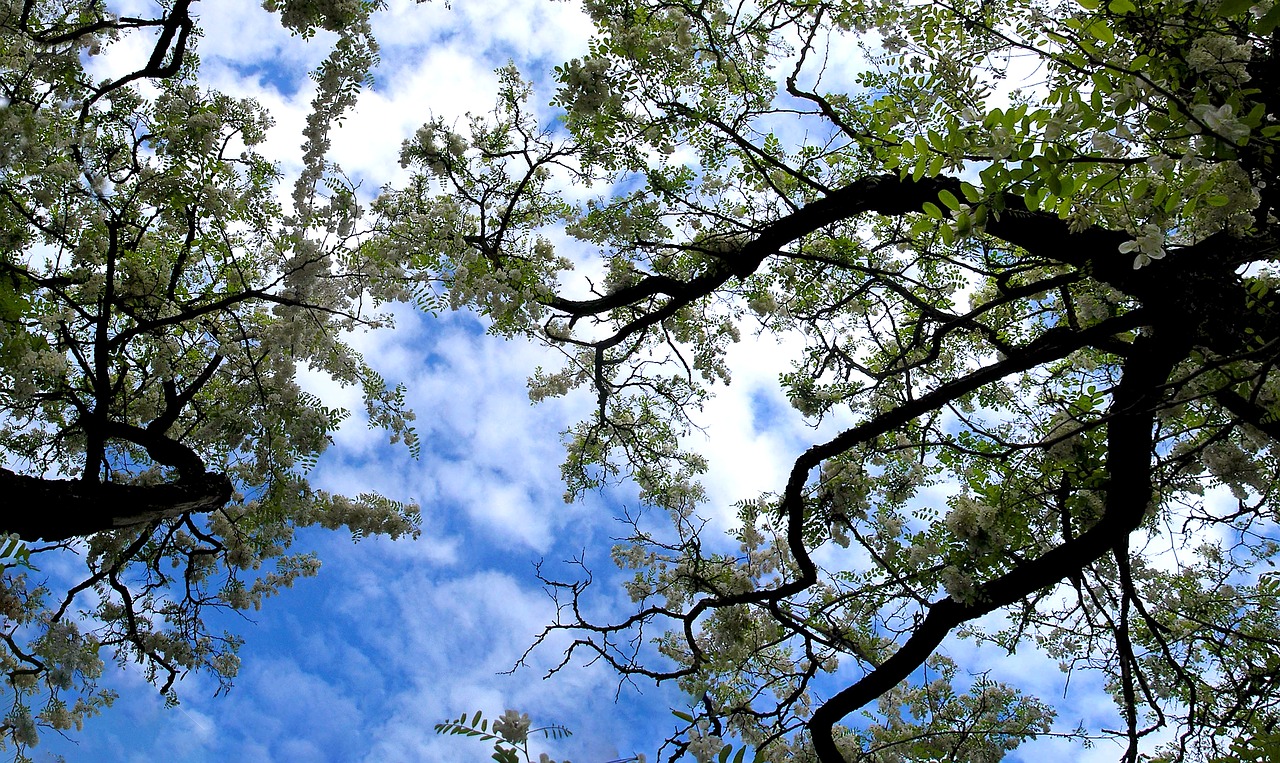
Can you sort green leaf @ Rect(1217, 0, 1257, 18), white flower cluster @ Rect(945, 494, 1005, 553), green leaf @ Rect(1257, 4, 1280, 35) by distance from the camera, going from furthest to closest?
white flower cluster @ Rect(945, 494, 1005, 553) < green leaf @ Rect(1257, 4, 1280, 35) < green leaf @ Rect(1217, 0, 1257, 18)

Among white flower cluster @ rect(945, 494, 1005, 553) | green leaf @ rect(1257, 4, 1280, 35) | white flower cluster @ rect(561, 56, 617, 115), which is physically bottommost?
green leaf @ rect(1257, 4, 1280, 35)

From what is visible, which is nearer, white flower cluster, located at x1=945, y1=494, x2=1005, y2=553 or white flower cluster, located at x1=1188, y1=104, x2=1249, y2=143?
white flower cluster, located at x1=1188, y1=104, x2=1249, y2=143

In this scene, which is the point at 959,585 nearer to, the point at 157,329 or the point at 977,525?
the point at 977,525

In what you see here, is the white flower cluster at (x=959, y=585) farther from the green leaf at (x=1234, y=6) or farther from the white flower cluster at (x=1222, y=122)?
the green leaf at (x=1234, y=6)

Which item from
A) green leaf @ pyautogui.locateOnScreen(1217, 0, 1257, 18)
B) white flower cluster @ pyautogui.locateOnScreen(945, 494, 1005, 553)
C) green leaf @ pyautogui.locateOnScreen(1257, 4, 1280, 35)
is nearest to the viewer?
green leaf @ pyautogui.locateOnScreen(1217, 0, 1257, 18)

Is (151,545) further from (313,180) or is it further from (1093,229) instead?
(1093,229)

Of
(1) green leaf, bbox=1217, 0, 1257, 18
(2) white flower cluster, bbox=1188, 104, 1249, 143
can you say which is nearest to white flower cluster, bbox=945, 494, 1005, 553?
(2) white flower cluster, bbox=1188, 104, 1249, 143

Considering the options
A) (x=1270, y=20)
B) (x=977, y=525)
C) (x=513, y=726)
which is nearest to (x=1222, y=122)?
(x=1270, y=20)

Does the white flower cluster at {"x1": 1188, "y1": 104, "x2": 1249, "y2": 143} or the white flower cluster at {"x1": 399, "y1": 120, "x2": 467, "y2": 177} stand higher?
the white flower cluster at {"x1": 399, "y1": 120, "x2": 467, "y2": 177}

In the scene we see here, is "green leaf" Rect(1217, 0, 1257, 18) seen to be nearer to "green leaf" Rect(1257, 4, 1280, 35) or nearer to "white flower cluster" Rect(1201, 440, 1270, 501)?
"green leaf" Rect(1257, 4, 1280, 35)

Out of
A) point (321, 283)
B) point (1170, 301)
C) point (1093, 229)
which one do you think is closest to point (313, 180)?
point (321, 283)

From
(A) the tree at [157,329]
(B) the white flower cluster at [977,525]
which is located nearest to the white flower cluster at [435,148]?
(A) the tree at [157,329]

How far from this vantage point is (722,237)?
217 inches

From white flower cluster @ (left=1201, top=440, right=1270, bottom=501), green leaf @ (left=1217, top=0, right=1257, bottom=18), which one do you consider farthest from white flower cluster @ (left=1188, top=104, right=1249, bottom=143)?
white flower cluster @ (left=1201, top=440, right=1270, bottom=501)
